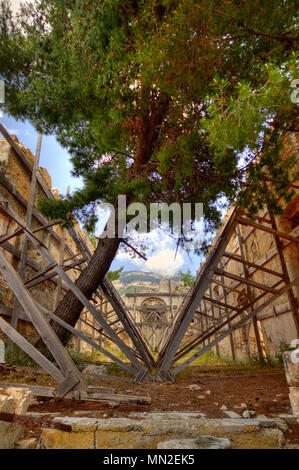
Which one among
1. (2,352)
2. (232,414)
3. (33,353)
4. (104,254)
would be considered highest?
(104,254)

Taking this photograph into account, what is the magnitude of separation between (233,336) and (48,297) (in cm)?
718

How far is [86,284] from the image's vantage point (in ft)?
17.1

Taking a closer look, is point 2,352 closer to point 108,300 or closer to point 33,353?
point 108,300

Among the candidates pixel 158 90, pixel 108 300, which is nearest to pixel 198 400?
pixel 108 300

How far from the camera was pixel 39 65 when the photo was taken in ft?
14.9

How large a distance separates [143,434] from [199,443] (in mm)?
379

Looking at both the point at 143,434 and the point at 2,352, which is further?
the point at 2,352

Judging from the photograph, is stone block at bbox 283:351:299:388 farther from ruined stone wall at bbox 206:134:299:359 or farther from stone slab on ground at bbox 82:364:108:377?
stone slab on ground at bbox 82:364:108:377

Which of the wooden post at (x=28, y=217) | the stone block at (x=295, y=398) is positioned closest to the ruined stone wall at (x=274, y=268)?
the stone block at (x=295, y=398)

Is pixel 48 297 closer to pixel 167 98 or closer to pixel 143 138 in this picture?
pixel 143 138

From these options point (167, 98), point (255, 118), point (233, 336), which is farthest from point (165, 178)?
point (233, 336)

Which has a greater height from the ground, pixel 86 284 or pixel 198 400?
pixel 86 284

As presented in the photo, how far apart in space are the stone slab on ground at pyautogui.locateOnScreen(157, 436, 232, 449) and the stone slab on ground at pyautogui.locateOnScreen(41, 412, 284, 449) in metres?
0.09

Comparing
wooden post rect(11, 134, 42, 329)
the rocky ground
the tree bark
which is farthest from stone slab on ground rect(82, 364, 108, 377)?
wooden post rect(11, 134, 42, 329)
